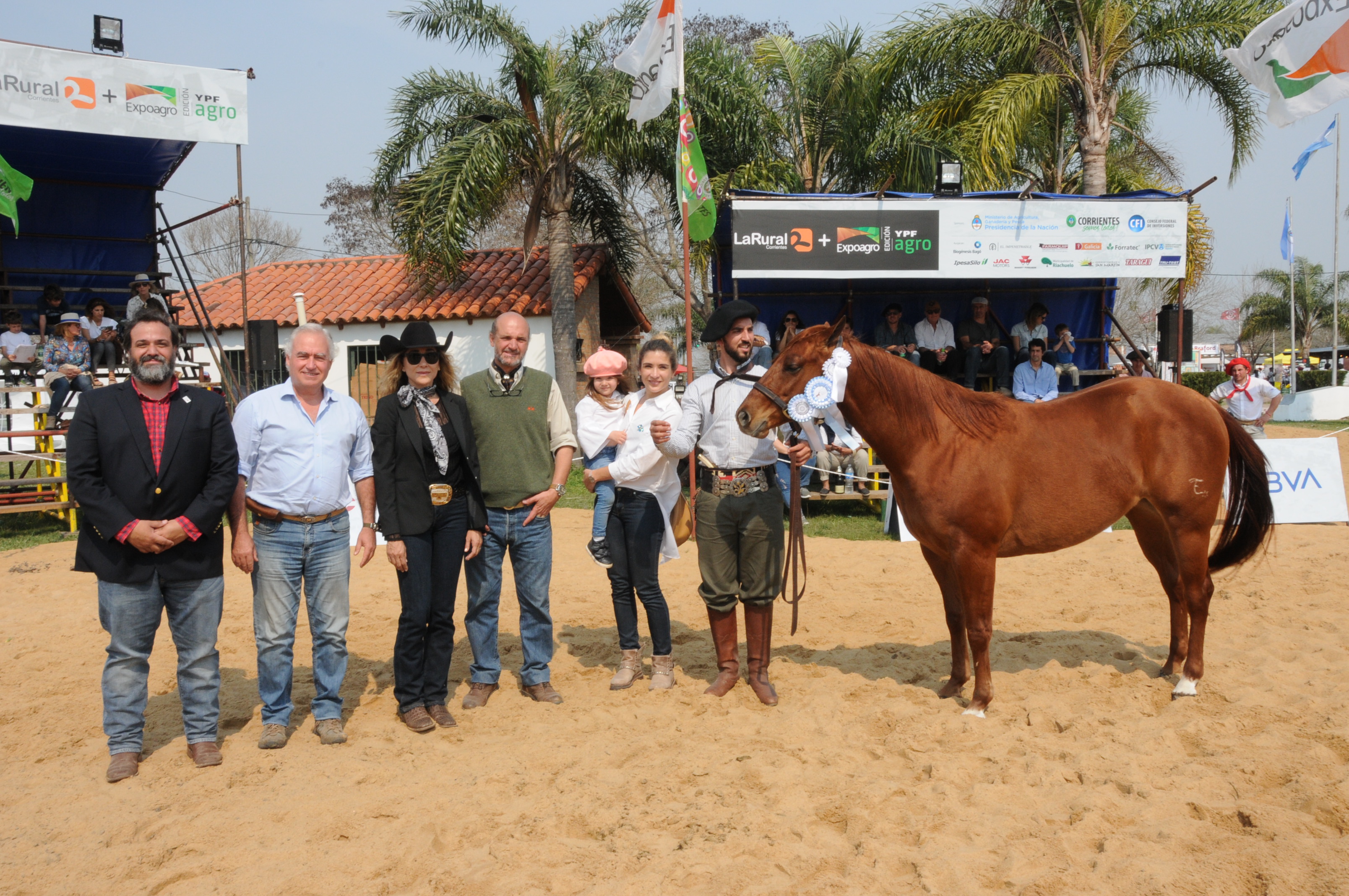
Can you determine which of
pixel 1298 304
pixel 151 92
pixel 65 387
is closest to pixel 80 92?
pixel 151 92

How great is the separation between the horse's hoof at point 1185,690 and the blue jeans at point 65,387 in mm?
11508

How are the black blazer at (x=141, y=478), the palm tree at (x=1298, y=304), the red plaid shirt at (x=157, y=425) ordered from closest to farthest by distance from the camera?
the black blazer at (x=141, y=478) → the red plaid shirt at (x=157, y=425) → the palm tree at (x=1298, y=304)

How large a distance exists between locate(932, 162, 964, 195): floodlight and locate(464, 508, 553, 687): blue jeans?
7.85 m

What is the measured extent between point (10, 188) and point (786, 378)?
41.2 feet

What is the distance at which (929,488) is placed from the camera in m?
4.50

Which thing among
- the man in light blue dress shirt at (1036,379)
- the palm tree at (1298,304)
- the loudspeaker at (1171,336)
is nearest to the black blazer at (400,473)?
the man in light blue dress shirt at (1036,379)

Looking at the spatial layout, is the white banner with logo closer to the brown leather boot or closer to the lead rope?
the lead rope

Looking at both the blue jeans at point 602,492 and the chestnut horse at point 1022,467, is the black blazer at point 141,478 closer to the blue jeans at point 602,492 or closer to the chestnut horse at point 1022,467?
the blue jeans at point 602,492

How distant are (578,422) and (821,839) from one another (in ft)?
8.62

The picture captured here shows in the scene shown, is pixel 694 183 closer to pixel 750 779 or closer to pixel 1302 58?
pixel 1302 58

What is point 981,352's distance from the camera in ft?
37.7

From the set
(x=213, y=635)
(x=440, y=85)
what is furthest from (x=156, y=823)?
(x=440, y=85)

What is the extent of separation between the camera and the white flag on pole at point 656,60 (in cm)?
868

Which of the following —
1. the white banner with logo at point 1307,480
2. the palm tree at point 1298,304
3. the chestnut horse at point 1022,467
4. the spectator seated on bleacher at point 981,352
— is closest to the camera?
the chestnut horse at point 1022,467
